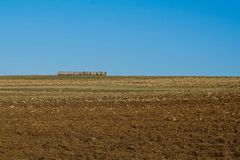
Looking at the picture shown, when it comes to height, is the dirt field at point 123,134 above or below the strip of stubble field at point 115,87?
below

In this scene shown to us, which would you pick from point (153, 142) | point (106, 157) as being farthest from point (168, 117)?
point (106, 157)

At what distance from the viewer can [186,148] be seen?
16031 millimetres

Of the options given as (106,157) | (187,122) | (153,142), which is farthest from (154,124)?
(106,157)

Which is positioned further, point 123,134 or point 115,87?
point 115,87

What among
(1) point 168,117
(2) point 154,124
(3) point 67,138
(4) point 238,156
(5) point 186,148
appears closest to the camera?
(4) point 238,156

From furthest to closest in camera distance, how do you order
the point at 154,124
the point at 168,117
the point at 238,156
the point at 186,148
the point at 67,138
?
the point at 168,117 < the point at 154,124 < the point at 67,138 < the point at 186,148 < the point at 238,156

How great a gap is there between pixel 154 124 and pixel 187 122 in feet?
3.73

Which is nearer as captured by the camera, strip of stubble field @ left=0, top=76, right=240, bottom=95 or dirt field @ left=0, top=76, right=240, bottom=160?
dirt field @ left=0, top=76, right=240, bottom=160

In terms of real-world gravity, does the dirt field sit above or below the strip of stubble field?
below

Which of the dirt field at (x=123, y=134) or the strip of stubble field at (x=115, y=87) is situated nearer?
the dirt field at (x=123, y=134)

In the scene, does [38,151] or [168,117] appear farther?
[168,117]

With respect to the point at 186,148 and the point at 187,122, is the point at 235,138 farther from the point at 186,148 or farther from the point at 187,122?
the point at 187,122

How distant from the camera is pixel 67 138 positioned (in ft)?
58.4

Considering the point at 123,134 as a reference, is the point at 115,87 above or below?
above
